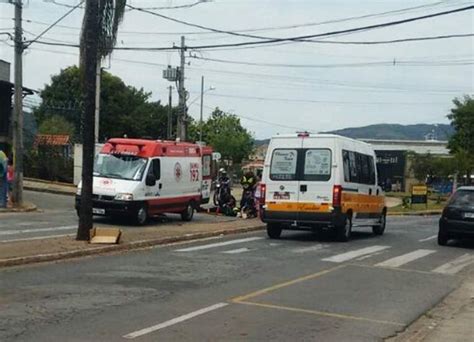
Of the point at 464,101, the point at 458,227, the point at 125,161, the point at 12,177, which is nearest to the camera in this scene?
the point at 458,227

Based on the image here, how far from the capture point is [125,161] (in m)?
22.0

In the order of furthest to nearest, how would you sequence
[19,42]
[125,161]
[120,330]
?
[19,42] < [125,161] < [120,330]

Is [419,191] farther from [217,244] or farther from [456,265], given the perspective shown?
[456,265]

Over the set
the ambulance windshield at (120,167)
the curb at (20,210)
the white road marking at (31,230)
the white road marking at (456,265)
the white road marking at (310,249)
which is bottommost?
the white road marking at (456,265)

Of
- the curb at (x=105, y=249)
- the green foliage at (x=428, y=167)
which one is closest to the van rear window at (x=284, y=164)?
the curb at (x=105, y=249)

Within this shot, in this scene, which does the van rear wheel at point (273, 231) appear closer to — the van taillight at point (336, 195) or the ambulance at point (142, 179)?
the van taillight at point (336, 195)

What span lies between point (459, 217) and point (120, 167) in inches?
385

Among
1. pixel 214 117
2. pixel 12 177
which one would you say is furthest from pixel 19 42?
pixel 214 117

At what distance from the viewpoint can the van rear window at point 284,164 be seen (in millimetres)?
18453

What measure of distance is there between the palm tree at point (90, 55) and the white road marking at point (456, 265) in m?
7.36

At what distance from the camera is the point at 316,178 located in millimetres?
18172

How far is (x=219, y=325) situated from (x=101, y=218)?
49.1 feet

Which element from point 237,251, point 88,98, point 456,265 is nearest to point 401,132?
point 456,265

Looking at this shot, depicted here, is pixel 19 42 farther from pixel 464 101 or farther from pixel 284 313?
pixel 464 101
